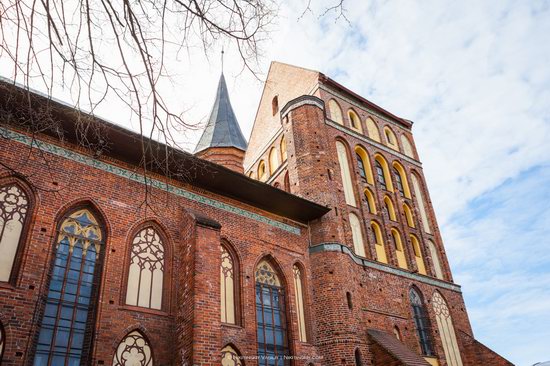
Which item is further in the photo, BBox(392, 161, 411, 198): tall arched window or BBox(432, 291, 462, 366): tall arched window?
BBox(392, 161, 411, 198): tall arched window

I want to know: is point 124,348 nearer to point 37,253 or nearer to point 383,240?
point 37,253

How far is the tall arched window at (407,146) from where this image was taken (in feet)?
65.6

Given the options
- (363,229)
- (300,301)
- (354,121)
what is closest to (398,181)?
(354,121)

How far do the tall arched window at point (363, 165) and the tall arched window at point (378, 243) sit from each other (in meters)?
1.95

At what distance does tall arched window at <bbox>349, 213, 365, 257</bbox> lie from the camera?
48.1ft

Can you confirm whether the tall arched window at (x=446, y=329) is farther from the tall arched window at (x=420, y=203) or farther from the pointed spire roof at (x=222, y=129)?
the pointed spire roof at (x=222, y=129)

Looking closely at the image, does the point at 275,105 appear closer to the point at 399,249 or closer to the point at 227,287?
the point at 399,249

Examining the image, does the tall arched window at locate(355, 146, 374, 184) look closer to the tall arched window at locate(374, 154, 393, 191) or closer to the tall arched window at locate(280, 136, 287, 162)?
the tall arched window at locate(374, 154, 393, 191)

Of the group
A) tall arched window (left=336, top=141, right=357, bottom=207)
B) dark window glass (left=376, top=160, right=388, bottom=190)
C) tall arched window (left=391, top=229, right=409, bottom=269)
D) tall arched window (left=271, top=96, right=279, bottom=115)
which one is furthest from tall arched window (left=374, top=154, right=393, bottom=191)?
tall arched window (left=271, top=96, right=279, bottom=115)

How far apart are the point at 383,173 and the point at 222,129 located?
1432 centimetres

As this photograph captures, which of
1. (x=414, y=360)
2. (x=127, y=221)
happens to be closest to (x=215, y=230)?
(x=127, y=221)

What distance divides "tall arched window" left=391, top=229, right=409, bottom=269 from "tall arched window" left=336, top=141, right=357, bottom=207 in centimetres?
212

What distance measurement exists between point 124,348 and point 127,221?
8.91 feet

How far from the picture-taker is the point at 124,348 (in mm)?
8609
